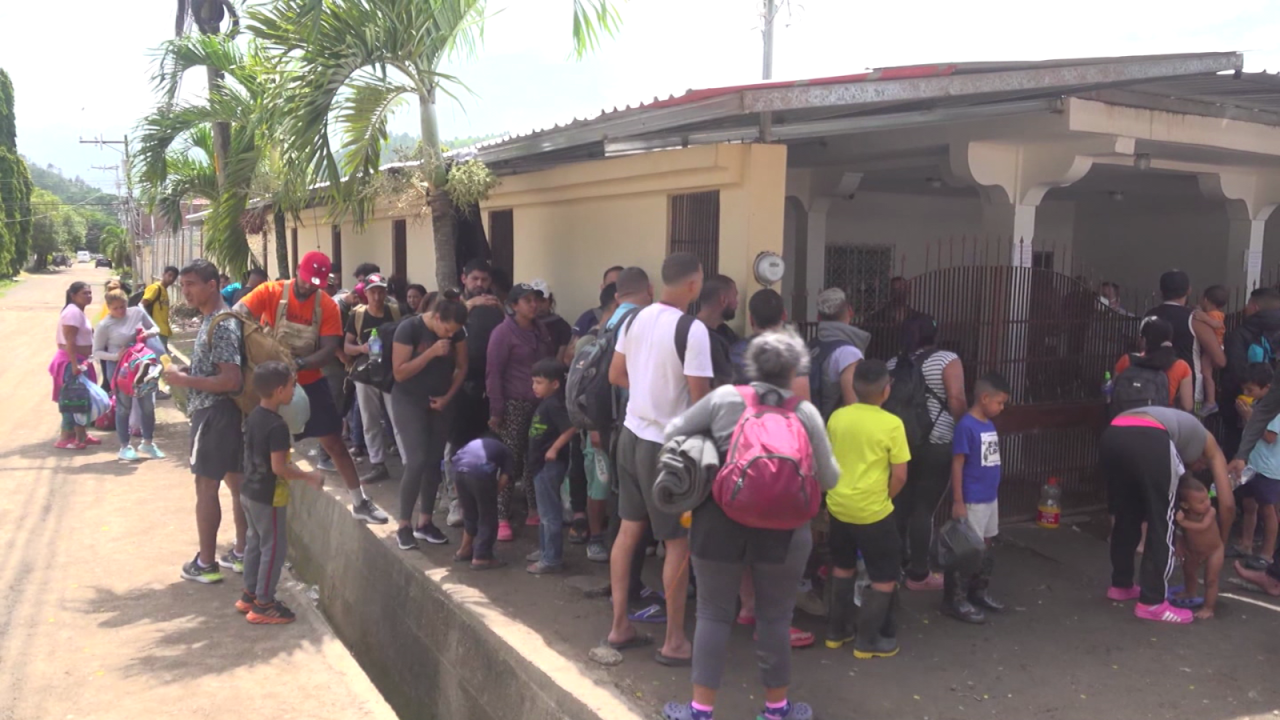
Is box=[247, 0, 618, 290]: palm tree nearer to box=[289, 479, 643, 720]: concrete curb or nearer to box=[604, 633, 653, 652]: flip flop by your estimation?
box=[289, 479, 643, 720]: concrete curb

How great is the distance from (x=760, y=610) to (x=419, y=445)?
9.59ft

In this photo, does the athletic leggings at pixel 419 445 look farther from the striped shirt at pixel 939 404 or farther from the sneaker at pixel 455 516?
the striped shirt at pixel 939 404

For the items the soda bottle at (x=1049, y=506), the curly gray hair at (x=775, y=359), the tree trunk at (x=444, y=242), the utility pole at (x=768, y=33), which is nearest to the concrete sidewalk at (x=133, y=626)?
the curly gray hair at (x=775, y=359)

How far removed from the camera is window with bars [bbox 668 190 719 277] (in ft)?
19.9

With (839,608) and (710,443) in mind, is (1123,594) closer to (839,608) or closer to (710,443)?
(839,608)

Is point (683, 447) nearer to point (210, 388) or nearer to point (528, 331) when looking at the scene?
point (528, 331)

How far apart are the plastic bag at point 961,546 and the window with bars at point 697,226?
7.31ft

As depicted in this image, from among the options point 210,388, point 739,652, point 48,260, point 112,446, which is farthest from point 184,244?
point 48,260

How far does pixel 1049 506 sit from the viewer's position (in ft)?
21.7

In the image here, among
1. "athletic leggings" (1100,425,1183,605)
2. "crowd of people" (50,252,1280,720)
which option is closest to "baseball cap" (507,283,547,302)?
"crowd of people" (50,252,1280,720)

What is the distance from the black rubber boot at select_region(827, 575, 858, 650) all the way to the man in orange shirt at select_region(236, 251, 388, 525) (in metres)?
3.42

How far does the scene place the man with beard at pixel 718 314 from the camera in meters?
4.30

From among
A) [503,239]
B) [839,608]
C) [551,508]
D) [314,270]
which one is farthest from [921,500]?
[503,239]

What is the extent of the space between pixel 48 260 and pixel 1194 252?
261 ft
